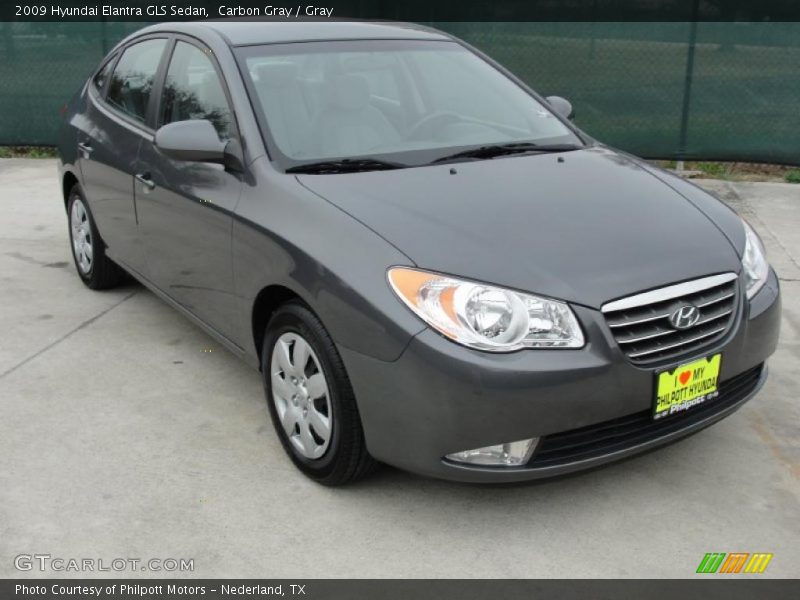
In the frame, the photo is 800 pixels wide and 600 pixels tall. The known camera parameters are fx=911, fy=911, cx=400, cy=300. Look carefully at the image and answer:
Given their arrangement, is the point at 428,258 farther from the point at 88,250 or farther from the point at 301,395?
the point at 88,250

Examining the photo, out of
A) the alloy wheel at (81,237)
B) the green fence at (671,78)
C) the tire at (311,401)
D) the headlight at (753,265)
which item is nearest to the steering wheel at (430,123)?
the tire at (311,401)

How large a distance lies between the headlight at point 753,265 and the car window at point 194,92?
6.88 feet

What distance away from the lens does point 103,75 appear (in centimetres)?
543

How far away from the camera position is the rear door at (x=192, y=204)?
3.74m

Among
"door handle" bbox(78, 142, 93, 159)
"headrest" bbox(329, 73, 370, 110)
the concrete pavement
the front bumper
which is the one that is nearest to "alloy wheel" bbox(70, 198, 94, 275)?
"door handle" bbox(78, 142, 93, 159)

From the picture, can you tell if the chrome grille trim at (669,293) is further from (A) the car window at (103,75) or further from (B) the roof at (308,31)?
Result: (A) the car window at (103,75)

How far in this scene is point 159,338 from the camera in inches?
193

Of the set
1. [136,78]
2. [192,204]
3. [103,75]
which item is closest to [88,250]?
[103,75]

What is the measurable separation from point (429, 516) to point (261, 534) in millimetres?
583

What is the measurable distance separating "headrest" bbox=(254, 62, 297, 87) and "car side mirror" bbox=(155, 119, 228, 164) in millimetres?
345

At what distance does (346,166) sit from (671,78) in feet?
20.6

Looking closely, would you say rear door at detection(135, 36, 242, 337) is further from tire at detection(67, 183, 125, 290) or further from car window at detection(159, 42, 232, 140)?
tire at detection(67, 183, 125, 290)
